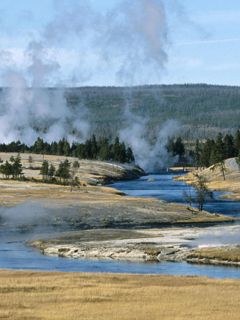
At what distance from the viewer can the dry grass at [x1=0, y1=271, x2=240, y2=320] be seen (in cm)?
4525

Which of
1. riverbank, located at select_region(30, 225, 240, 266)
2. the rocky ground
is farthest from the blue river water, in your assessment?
the rocky ground

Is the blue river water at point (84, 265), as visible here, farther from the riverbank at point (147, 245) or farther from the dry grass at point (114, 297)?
the dry grass at point (114, 297)

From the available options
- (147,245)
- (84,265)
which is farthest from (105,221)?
(84,265)

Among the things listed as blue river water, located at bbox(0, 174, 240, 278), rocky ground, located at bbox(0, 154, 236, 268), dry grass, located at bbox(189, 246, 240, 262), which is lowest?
blue river water, located at bbox(0, 174, 240, 278)

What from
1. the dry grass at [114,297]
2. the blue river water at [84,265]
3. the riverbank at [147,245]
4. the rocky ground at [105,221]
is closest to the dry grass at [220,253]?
the riverbank at [147,245]

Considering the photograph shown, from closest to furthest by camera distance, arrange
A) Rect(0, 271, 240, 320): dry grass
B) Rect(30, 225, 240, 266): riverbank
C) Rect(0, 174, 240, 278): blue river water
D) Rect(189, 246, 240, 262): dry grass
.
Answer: Rect(0, 271, 240, 320): dry grass, Rect(0, 174, 240, 278): blue river water, Rect(189, 246, 240, 262): dry grass, Rect(30, 225, 240, 266): riverbank

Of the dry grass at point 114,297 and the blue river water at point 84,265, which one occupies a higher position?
the dry grass at point 114,297

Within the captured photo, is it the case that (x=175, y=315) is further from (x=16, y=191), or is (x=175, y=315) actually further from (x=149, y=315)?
(x=16, y=191)

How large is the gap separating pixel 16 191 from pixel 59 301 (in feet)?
348

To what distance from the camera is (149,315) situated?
4478cm

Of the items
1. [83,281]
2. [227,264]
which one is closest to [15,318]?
[83,281]

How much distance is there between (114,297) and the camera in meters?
52.8

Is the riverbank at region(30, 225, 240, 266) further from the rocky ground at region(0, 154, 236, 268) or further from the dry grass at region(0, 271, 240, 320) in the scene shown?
the dry grass at region(0, 271, 240, 320)

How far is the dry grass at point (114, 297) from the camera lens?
4525 cm
